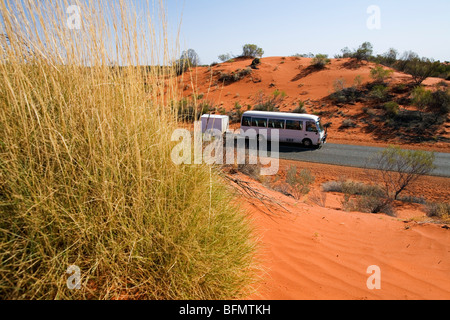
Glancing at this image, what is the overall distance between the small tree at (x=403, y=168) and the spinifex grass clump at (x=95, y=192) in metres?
9.52

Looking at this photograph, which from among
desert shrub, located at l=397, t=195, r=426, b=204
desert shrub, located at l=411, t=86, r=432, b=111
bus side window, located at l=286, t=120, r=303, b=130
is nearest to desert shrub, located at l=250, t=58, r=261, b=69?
desert shrub, located at l=411, t=86, r=432, b=111

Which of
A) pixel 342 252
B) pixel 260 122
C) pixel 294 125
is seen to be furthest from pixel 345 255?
pixel 260 122

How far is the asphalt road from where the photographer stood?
12.2 meters

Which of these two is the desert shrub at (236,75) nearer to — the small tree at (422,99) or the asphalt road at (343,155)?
the small tree at (422,99)

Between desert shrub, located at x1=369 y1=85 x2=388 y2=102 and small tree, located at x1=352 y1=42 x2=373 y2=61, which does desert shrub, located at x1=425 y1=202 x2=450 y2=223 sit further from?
small tree, located at x1=352 y1=42 x2=373 y2=61

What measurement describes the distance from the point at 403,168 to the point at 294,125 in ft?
18.1

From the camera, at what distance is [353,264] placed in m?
3.30

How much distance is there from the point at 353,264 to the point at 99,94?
335cm

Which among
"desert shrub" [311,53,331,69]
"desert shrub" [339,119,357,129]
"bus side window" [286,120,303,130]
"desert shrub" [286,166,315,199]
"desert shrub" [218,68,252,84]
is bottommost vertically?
"desert shrub" [286,166,315,199]

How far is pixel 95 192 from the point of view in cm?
182

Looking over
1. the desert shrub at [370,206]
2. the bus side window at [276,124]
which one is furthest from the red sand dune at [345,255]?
the bus side window at [276,124]

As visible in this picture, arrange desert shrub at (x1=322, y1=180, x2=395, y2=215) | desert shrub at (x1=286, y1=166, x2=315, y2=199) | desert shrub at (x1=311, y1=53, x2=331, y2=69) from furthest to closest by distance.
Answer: desert shrub at (x1=311, y1=53, x2=331, y2=69), desert shrub at (x1=286, y1=166, x2=315, y2=199), desert shrub at (x1=322, y1=180, x2=395, y2=215)

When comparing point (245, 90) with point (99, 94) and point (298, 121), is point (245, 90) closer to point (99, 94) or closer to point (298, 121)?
point (298, 121)

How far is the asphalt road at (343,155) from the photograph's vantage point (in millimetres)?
12188
